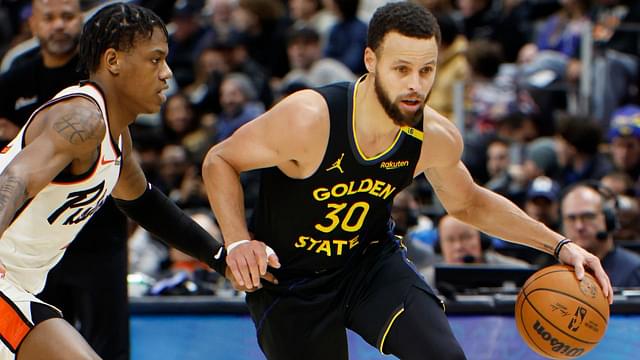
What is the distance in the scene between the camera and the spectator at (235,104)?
9805 millimetres

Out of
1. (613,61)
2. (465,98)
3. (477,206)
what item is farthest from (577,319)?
(465,98)

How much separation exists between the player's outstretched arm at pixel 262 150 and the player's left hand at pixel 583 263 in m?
1.10

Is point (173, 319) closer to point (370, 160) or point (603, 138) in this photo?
point (370, 160)

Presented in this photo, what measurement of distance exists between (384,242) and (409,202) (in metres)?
3.10

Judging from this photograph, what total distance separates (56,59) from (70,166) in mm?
1621

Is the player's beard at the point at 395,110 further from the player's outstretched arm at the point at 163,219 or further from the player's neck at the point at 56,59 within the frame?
the player's neck at the point at 56,59

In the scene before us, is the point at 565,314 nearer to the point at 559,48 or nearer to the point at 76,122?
the point at 76,122

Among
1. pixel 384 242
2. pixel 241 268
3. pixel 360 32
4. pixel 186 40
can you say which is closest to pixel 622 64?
pixel 360 32

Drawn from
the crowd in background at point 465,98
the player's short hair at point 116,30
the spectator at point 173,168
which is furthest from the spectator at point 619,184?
the player's short hair at point 116,30

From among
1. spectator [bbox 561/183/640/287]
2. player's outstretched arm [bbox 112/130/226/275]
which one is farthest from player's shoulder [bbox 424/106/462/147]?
spectator [bbox 561/183/640/287]

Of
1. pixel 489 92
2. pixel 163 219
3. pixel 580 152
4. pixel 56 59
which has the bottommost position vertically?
pixel 580 152

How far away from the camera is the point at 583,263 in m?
4.64

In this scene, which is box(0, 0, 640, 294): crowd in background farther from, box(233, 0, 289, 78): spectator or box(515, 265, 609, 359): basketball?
box(515, 265, 609, 359): basketball

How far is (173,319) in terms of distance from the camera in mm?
6582
